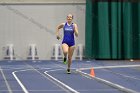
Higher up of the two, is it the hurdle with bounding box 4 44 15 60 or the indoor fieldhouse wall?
the indoor fieldhouse wall

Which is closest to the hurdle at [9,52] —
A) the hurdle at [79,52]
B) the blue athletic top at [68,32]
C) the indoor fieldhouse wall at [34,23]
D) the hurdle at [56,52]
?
the indoor fieldhouse wall at [34,23]

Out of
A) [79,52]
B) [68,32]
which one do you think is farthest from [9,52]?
[68,32]

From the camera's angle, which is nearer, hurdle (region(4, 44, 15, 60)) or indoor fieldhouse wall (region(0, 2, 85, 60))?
hurdle (region(4, 44, 15, 60))

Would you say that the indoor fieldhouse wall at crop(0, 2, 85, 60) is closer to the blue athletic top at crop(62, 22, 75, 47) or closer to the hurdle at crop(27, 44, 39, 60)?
the hurdle at crop(27, 44, 39, 60)

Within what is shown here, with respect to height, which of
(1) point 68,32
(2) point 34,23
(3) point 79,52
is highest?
(2) point 34,23

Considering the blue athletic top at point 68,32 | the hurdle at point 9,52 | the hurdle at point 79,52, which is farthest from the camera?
the hurdle at point 79,52

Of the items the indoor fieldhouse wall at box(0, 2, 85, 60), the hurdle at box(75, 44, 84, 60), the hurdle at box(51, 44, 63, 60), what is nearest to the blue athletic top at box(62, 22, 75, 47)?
the hurdle at box(51, 44, 63, 60)

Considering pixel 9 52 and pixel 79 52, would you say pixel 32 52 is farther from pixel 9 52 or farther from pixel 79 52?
pixel 79 52

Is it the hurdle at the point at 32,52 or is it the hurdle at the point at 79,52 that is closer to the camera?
the hurdle at the point at 32,52

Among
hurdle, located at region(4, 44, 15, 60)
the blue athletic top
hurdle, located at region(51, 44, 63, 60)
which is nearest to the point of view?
the blue athletic top

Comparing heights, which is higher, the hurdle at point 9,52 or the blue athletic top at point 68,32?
the blue athletic top at point 68,32

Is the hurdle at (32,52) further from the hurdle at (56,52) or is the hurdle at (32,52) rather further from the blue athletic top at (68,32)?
the blue athletic top at (68,32)

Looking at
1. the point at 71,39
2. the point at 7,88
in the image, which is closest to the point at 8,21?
the point at 71,39

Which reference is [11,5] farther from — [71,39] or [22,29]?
[71,39]
